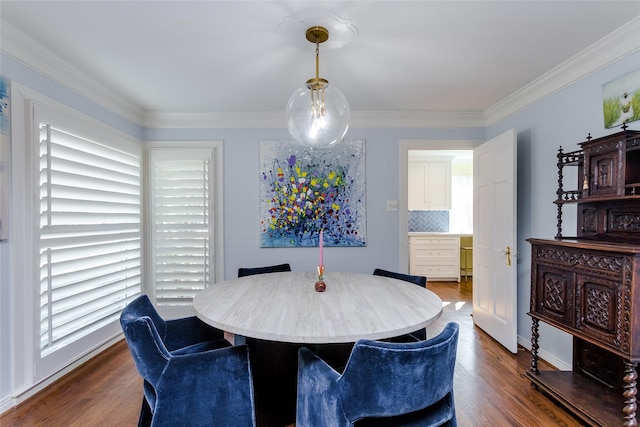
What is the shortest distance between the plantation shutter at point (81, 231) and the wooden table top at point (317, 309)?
4.19 feet

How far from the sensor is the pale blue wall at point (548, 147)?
2.32m

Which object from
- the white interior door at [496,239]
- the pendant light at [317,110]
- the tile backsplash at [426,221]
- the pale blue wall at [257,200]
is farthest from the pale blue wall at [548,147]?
the tile backsplash at [426,221]

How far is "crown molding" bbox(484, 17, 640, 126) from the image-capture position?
2033 millimetres

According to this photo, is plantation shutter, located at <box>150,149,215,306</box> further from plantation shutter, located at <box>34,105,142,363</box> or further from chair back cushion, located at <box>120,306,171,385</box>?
chair back cushion, located at <box>120,306,171,385</box>

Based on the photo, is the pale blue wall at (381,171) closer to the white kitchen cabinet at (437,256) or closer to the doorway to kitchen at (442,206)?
the doorway to kitchen at (442,206)

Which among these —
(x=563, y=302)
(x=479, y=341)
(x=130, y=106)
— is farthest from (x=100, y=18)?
(x=479, y=341)

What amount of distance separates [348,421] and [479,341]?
253cm

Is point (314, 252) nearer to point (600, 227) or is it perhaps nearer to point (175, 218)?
point (175, 218)

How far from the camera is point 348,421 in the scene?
1.19m

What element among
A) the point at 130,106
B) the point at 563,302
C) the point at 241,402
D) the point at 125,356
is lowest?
the point at 125,356

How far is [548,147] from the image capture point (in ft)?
9.05

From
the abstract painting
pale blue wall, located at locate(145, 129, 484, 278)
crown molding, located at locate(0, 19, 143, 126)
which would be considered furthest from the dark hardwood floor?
crown molding, located at locate(0, 19, 143, 126)

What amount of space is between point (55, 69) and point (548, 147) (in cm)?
390

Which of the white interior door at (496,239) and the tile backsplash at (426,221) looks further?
the tile backsplash at (426,221)
